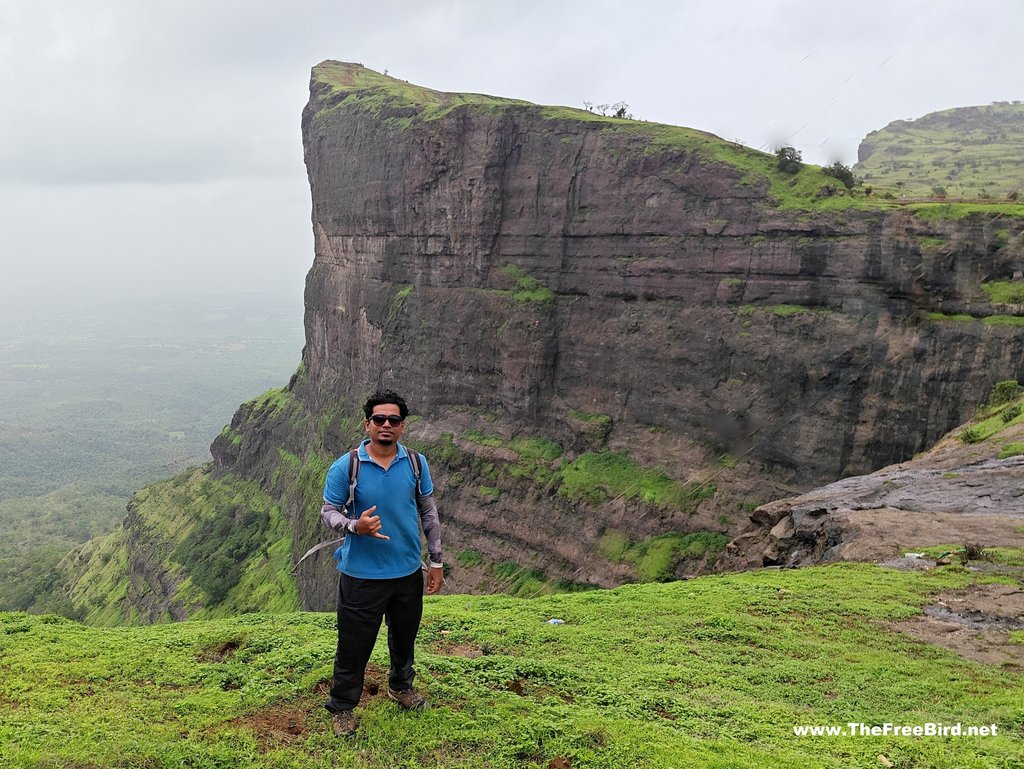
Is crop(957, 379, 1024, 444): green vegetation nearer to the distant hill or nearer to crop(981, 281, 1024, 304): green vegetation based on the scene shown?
crop(981, 281, 1024, 304): green vegetation

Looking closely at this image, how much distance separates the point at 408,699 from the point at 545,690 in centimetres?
178

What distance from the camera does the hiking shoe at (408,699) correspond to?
21.0 feet

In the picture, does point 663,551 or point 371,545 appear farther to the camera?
point 663,551

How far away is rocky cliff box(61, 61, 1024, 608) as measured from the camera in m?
27.0

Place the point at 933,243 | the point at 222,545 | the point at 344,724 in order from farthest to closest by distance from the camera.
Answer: the point at 222,545, the point at 933,243, the point at 344,724

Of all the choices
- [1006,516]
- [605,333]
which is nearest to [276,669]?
[1006,516]

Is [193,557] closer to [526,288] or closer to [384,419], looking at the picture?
[526,288]

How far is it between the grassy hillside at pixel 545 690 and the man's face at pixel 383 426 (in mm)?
2699

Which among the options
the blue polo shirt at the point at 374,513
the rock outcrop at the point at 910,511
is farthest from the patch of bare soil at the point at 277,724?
the rock outcrop at the point at 910,511

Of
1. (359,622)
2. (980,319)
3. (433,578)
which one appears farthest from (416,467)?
(980,319)

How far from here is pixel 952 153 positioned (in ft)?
318

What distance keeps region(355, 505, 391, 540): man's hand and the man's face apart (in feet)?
2.22

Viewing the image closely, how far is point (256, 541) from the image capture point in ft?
184

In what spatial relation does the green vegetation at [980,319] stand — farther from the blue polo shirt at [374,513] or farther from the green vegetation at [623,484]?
the blue polo shirt at [374,513]
